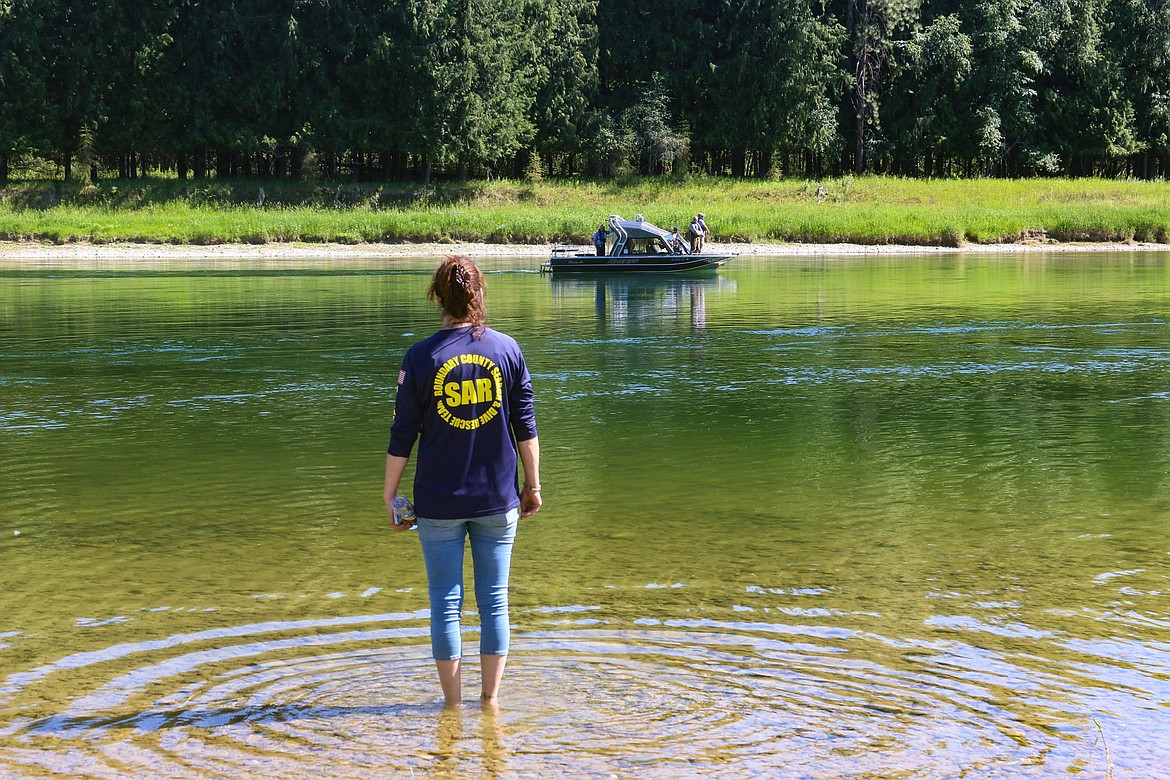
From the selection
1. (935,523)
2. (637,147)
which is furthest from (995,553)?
(637,147)

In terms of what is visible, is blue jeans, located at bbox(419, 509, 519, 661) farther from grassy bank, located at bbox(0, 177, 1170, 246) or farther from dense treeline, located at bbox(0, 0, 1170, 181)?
dense treeline, located at bbox(0, 0, 1170, 181)

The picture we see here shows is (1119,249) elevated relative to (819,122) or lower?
lower

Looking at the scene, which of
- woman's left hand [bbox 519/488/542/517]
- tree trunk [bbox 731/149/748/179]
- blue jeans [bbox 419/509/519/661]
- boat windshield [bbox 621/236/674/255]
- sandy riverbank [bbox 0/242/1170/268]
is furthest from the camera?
tree trunk [bbox 731/149/748/179]

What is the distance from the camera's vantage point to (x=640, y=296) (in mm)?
33531

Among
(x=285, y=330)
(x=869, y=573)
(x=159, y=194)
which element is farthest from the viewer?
(x=159, y=194)

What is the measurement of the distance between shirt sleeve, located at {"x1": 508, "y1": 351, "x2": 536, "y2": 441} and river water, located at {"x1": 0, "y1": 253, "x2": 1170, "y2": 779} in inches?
49.0

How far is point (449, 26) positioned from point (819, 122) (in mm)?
21710

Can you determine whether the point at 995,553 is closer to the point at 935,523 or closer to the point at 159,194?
the point at 935,523

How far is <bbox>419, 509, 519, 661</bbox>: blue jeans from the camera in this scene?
5602 mm

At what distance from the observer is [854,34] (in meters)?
78.6

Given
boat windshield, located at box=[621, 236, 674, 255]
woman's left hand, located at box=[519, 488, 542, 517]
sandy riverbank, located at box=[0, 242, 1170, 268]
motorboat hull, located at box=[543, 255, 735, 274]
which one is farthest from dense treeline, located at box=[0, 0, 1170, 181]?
woman's left hand, located at box=[519, 488, 542, 517]

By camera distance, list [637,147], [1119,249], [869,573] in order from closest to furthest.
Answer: [869,573] → [1119,249] → [637,147]

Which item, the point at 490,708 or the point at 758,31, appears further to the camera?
the point at 758,31

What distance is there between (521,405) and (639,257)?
3547 cm
